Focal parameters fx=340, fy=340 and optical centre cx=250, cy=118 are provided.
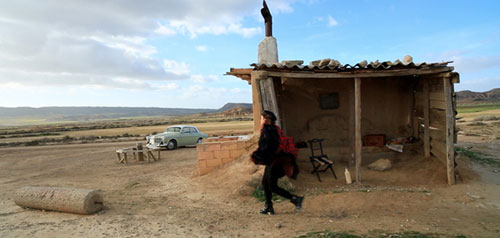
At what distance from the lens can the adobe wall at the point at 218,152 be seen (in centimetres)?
911

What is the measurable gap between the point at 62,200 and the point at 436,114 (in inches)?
341

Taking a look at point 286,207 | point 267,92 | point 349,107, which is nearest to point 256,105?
point 267,92

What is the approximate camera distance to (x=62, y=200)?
21.9ft

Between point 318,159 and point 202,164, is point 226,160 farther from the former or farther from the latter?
point 318,159

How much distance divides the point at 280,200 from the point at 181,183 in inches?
137

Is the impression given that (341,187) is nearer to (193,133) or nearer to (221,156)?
(221,156)

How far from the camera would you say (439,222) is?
528 cm

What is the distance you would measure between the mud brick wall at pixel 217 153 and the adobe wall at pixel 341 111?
5.21 ft

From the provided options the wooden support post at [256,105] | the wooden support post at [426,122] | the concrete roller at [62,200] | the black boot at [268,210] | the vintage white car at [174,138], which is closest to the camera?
the black boot at [268,210]

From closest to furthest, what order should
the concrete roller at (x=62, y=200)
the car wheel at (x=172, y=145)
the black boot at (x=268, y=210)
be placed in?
the black boot at (x=268, y=210), the concrete roller at (x=62, y=200), the car wheel at (x=172, y=145)

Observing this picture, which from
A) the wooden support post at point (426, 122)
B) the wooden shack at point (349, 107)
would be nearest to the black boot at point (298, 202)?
the wooden shack at point (349, 107)

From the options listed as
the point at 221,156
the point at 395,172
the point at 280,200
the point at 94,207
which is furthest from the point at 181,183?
the point at 395,172

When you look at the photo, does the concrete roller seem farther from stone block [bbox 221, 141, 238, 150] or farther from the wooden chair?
the wooden chair

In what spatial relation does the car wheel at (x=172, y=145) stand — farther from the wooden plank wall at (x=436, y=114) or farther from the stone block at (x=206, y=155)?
the wooden plank wall at (x=436, y=114)
